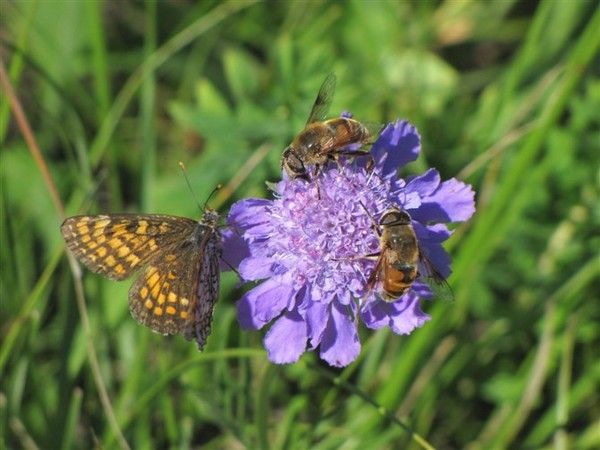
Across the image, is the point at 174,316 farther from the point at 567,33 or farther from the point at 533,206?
the point at 567,33

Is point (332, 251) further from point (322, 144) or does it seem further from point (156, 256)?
point (156, 256)

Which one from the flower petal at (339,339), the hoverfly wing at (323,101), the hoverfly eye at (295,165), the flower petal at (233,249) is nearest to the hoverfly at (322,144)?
the hoverfly eye at (295,165)

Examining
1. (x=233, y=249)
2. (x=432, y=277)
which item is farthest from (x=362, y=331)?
(x=432, y=277)

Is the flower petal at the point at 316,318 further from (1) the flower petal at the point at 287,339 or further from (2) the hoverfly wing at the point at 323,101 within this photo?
(2) the hoverfly wing at the point at 323,101

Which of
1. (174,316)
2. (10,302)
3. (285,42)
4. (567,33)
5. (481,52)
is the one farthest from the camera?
(481,52)

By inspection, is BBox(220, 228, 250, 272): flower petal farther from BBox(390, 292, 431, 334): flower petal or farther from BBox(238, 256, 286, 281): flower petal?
BBox(390, 292, 431, 334): flower petal

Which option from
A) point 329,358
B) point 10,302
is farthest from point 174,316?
point 10,302
